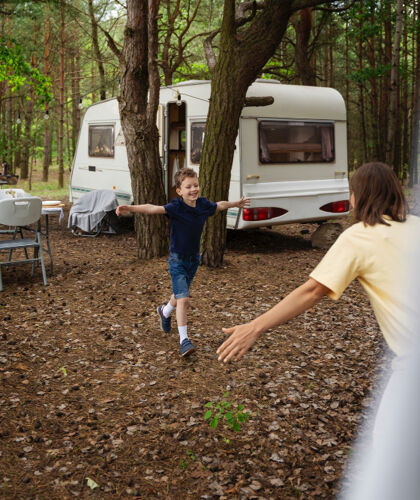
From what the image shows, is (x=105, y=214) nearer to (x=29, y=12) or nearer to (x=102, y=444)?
(x=29, y=12)

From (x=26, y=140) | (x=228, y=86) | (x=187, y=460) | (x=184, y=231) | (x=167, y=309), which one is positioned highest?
(x=26, y=140)

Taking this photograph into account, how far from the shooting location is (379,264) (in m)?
1.88

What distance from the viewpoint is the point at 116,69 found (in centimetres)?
1984

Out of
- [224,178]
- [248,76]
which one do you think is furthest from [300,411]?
[248,76]

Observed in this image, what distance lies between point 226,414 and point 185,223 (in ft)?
5.87

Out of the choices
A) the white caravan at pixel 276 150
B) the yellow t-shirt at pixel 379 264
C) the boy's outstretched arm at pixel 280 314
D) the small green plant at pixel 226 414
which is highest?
the white caravan at pixel 276 150

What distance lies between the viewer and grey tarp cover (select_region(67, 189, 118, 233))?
12.0 meters

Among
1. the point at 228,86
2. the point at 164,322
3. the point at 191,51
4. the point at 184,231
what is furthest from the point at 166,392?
the point at 191,51

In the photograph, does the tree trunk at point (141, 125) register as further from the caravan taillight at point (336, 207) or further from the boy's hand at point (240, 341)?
the boy's hand at point (240, 341)

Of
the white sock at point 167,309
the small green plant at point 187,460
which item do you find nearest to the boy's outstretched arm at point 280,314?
the small green plant at point 187,460

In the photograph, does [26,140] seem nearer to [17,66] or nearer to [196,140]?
[17,66]

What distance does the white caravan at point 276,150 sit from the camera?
9547 mm

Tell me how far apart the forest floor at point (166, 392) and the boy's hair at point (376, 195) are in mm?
1973

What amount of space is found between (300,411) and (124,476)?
1479mm
